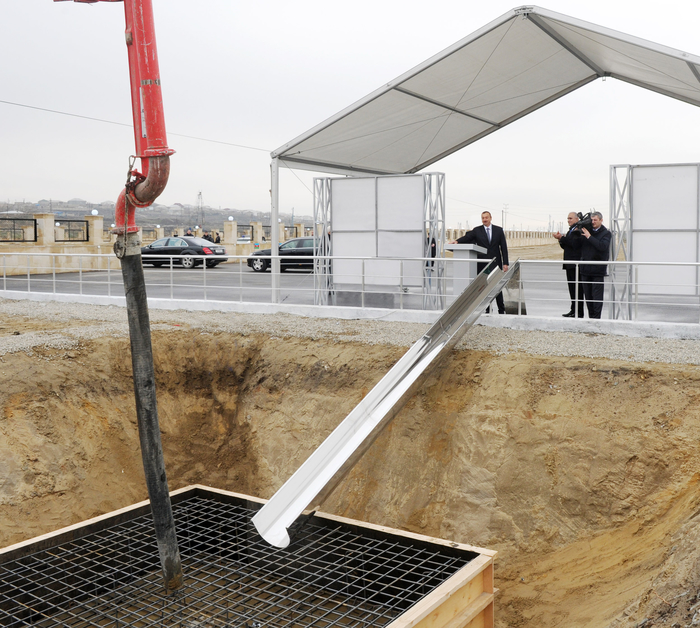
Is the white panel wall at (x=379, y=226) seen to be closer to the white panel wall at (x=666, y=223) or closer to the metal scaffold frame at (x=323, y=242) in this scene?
the metal scaffold frame at (x=323, y=242)

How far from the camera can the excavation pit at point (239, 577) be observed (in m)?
5.64

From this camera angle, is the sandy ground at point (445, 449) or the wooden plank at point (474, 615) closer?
the wooden plank at point (474, 615)

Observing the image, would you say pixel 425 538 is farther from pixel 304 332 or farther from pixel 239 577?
pixel 304 332

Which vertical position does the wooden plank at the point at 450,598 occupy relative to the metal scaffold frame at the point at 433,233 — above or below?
below

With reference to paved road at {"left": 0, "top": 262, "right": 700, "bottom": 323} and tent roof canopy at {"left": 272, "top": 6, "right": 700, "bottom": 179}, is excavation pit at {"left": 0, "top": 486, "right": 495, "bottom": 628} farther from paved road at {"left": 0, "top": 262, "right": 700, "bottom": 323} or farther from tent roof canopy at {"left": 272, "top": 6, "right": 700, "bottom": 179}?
tent roof canopy at {"left": 272, "top": 6, "right": 700, "bottom": 179}

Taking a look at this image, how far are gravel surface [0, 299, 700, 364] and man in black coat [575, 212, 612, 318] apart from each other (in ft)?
3.94

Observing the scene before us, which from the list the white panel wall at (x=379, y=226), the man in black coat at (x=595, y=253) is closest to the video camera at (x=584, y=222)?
the man in black coat at (x=595, y=253)

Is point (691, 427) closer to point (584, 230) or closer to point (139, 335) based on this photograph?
point (584, 230)

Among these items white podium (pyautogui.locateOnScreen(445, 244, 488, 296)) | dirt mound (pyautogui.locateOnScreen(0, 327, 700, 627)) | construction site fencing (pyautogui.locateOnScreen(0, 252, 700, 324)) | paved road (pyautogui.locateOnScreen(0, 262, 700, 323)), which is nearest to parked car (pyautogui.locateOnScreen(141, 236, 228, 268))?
paved road (pyautogui.locateOnScreen(0, 262, 700, 323))

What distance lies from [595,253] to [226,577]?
766 centimetres

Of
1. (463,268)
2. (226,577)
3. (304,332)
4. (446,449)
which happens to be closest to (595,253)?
(463,268)

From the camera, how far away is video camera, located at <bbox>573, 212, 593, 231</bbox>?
1091cm

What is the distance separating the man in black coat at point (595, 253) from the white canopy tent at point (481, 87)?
8.63 ft

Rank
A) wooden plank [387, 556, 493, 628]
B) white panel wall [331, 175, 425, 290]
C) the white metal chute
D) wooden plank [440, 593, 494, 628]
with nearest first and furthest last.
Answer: wooden plank [387, 556, 493, 628]
wooden plank [440, 593, 494, 628]
the white metal chute
white panel wall [331, 175, 425, 290]
